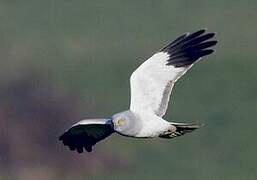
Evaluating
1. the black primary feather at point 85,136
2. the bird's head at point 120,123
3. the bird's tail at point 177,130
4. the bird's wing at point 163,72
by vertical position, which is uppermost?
the bird's wing at point 163,72

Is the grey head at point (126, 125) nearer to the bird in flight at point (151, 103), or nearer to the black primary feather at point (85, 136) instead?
the bird in flight at point (151, 103)

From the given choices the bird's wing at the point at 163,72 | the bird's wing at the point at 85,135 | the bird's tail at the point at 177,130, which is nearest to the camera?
the bird's tail at the point at 177,130

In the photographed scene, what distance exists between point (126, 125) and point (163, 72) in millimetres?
1279

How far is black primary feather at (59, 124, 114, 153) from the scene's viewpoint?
28.4 m

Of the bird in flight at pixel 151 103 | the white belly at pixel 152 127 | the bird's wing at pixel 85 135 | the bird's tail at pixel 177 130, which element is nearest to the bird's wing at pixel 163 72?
the bird in flight at pixel 151 103

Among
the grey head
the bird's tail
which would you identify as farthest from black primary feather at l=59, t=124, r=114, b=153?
the bird's tail

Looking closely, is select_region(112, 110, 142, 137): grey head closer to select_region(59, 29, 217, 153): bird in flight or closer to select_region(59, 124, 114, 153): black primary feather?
select_region(59, 29, 217, 153): bird in flight


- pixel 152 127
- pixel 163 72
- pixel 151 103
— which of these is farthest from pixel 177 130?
pixel 163 72

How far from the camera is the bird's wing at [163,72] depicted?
92.1 ft

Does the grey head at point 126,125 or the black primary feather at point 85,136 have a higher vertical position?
the grey head at point 126,125

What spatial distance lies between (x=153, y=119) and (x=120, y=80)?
523 inches

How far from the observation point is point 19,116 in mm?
38125

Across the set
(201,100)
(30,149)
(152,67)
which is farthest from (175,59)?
(201,100)

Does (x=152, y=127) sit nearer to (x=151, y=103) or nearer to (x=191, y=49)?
(x=151, y=103)
